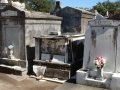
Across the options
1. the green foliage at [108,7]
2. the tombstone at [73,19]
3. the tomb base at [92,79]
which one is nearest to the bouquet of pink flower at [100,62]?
the tomb base at [92,79]

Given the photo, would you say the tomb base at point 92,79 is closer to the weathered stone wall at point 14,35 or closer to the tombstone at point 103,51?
the tombstone at point 103,51

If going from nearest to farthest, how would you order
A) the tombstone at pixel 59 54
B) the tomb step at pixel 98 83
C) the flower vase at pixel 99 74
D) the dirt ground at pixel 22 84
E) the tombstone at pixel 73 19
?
the tomb step at pixel 98 83
the flower vase at pixel 99 74
the dirt ground at pixel 22 84
the tombstone at pixel 59 54
the tombstone at pixel 73 19

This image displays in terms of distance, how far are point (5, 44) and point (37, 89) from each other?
3.87 m

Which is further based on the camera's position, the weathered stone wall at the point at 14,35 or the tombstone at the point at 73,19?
the tombstone at the point at 73,19

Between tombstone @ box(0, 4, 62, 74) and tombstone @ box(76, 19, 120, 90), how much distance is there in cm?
343

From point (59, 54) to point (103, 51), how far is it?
2342 millimetres

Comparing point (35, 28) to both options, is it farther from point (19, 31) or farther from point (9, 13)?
point (9, 13)

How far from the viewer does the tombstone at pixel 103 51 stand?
625 centimetres

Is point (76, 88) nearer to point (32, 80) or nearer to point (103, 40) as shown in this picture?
point (103, 40)

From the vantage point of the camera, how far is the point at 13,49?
9.32 m

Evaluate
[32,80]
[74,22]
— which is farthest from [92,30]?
[74,22]

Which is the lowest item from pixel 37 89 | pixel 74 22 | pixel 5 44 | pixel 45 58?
pixel 37 89

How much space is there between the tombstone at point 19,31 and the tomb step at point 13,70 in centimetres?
30

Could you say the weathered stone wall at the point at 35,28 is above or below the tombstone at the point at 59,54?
above
